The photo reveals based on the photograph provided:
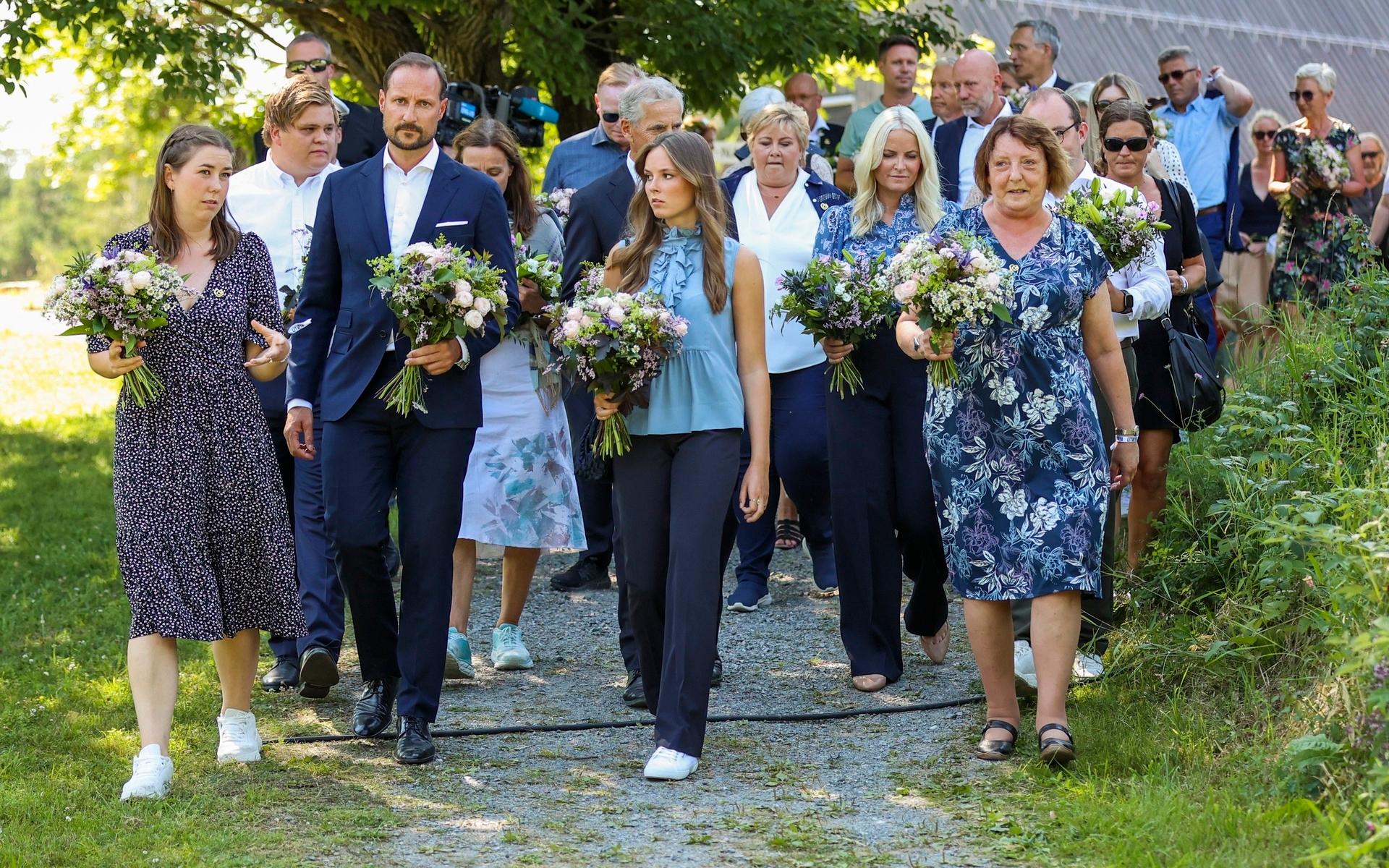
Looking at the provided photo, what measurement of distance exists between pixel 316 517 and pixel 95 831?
2256 mm

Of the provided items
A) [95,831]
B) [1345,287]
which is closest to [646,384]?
[95,831]

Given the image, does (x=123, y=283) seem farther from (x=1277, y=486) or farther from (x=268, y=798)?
(x=1277, y=486)

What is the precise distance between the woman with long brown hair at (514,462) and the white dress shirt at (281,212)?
743 millimetres

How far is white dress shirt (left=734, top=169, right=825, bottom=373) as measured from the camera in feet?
25.3

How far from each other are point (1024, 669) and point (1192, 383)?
4.96 feet

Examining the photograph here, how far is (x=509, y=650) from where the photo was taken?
7.56m

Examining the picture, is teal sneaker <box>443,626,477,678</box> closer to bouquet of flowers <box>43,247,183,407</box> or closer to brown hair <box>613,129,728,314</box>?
brown hair <box>613,129,728,314</box>

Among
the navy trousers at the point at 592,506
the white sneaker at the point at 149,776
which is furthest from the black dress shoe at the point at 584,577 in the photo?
the white sneaker at the point at 149,776

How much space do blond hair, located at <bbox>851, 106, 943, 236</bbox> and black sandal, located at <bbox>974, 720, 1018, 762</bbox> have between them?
2126mm

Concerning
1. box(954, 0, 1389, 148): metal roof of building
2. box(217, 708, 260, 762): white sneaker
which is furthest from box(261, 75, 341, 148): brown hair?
box(954, 0, 1389, 148): metal roof of building

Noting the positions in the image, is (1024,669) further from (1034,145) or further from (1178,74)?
(1178,74)

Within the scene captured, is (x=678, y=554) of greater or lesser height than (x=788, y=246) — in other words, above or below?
below

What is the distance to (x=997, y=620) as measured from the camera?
5957 mm

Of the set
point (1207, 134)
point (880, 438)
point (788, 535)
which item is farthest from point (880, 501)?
point (1207, 134)
